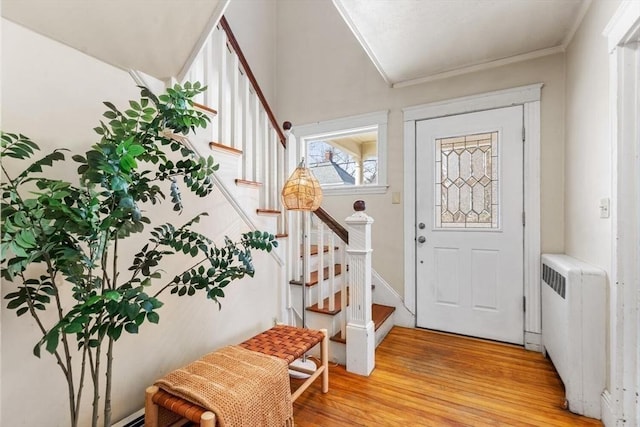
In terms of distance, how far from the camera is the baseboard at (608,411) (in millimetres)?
1452

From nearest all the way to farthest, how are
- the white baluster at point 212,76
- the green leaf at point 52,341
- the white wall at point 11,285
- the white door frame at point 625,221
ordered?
the green leaf at point 52,341, the white wall at point 11,285, the white door frame at point 625,221, the white baluster at point 212,76

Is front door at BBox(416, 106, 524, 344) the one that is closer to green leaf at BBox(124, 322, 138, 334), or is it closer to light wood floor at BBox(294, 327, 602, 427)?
light wood floor at BBox(294, 327, 602, 427)

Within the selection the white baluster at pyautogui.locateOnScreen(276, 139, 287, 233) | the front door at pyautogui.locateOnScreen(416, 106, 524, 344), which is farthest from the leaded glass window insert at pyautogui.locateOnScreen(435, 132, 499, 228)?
the white baluster at pyautogui.locateOnScreen(276, 139, 287, 233)

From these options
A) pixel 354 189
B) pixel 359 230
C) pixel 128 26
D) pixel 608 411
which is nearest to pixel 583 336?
pixel 608 411

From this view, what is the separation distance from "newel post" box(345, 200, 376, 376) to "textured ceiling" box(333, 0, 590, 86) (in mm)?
1279

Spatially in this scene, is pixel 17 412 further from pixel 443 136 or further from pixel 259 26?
pixel 259 26

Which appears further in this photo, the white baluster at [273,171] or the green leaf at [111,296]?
the white baluster at [273,171]

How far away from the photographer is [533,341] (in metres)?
2.42

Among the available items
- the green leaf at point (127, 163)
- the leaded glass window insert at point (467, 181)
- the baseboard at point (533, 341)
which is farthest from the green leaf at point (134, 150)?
the baseboard at point (533, 341)

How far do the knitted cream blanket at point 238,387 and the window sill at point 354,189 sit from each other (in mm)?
2037

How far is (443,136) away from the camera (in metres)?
2.75

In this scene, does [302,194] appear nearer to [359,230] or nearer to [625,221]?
[359,230]

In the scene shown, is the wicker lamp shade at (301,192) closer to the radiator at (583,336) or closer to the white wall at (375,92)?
the white wall at (375,92)

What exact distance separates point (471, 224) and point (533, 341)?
1.07 meters
